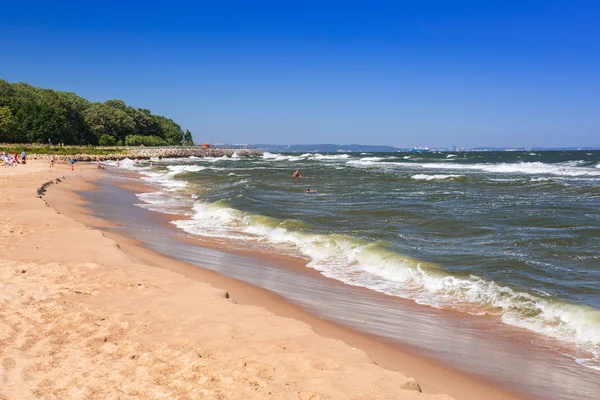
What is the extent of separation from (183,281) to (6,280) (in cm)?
250

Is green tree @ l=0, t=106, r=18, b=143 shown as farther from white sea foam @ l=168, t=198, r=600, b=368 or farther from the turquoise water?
white sea foam @ l=168, t=198, r=600, b=368

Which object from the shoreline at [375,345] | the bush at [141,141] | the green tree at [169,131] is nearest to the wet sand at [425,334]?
the shoreline at [375,345]

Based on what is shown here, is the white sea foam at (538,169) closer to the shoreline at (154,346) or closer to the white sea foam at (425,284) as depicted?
the white sea foam at (425,284)

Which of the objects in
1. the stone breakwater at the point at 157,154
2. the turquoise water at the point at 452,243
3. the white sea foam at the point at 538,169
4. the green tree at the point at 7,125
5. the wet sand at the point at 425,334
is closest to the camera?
the wet sand at the point at 425,334

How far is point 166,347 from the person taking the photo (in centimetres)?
491

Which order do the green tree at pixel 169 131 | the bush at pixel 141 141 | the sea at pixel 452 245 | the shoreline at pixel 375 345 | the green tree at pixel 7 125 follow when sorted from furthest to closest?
the green tree at pixel 169 131
the bush at pixel 141 141
the green tree at pixel 7 125
the sea at pixel 452 245
the shoreline at pixel 375 345

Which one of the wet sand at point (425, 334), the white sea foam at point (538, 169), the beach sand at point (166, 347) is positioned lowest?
the wet sand at point (425, 334)

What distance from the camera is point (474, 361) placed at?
555 centimetres

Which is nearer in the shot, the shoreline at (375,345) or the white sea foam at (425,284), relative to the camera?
the shoreline at (375,345)

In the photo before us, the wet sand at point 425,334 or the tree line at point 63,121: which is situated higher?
the tree line at point 63,121

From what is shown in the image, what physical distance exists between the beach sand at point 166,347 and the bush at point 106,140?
91905 millimetres

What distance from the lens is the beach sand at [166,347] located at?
4.09 meters

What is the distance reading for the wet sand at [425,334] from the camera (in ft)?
16.6

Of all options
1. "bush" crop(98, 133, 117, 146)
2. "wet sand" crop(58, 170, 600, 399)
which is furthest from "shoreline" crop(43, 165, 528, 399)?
"bush" crop(98, 133, 117, 146)
